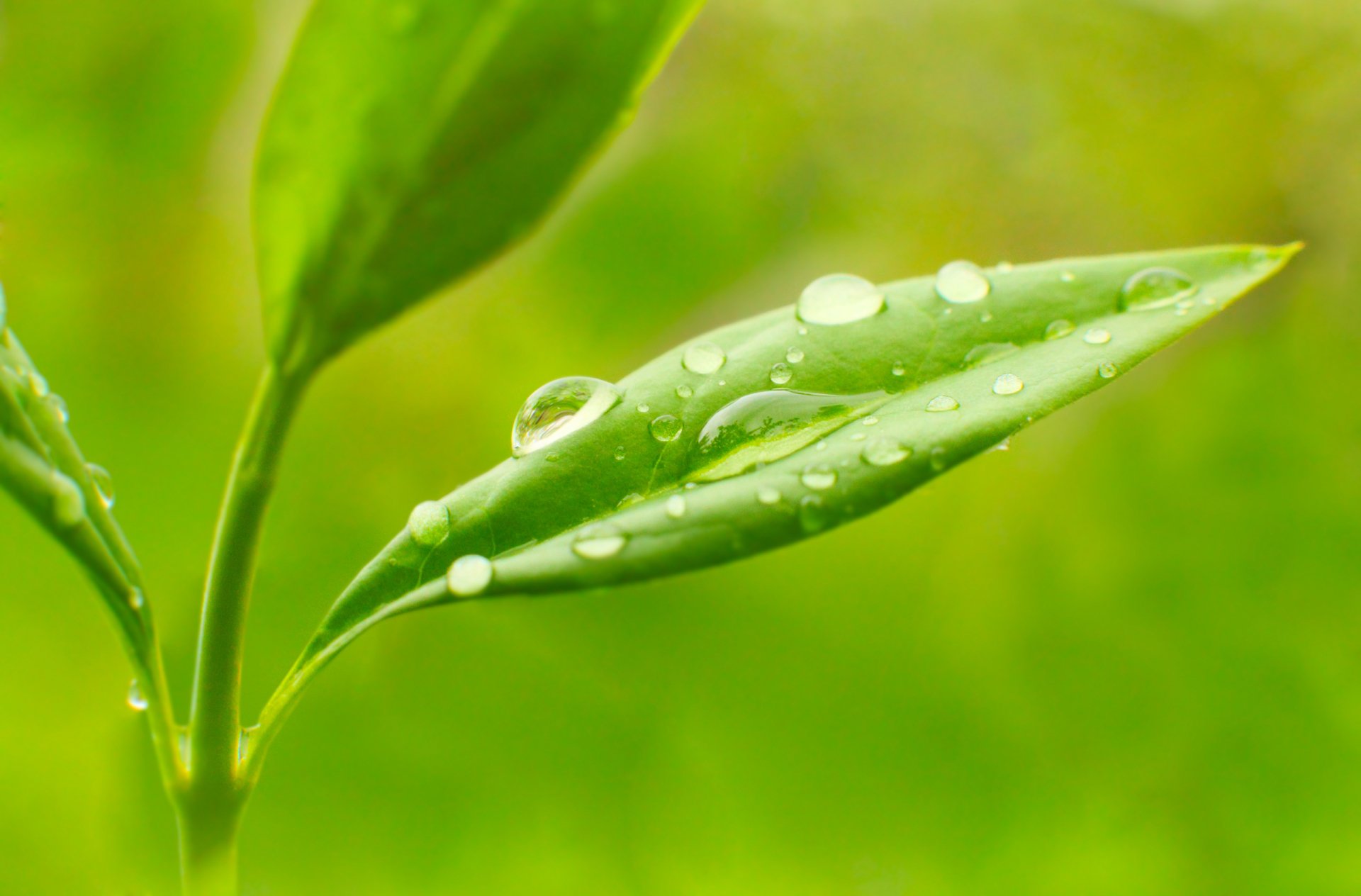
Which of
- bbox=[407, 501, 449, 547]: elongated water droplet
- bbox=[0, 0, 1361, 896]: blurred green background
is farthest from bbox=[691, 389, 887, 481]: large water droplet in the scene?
bbox=[0, 0, 1361, 896]: blurred green background

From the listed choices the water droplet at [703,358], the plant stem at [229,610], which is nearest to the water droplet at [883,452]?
the water droplet at [703,358]

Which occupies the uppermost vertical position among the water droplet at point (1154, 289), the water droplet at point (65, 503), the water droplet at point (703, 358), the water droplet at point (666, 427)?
the water droplet at point (703, 358)

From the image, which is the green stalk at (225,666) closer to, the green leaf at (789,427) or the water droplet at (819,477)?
the green leaf at (789,427)

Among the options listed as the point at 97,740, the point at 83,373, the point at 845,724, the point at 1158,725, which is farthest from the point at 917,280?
the point at 83,373

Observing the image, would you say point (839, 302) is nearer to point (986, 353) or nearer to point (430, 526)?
point (986, 353)

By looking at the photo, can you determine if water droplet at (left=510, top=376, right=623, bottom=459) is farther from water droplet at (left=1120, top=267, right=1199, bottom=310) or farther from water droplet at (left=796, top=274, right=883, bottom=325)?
water droplet at (left=1120, top=267, right=1199, bottom=310)

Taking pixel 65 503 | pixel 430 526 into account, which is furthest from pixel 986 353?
pixel 65 503

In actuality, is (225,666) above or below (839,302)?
below
